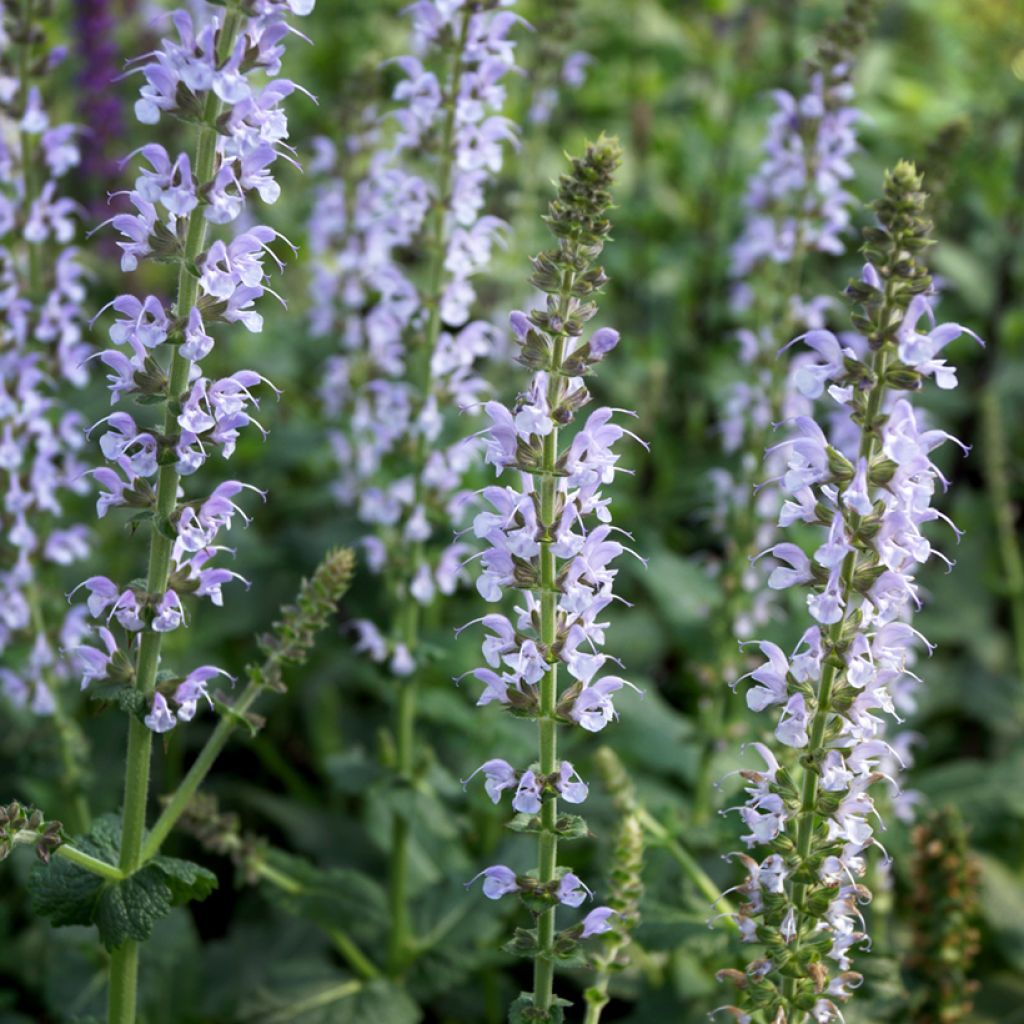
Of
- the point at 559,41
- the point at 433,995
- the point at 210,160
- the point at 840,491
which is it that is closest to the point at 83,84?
the point at 559,41

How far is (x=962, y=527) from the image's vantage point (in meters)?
7.18

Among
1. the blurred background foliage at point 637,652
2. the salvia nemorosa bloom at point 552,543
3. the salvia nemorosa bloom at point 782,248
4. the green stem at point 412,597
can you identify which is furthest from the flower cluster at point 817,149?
the salvia nemorosa bloom at point 552,543

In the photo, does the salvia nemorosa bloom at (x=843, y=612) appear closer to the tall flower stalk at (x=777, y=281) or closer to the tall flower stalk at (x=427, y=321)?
the tall flower stalk at (x=427, y=321)

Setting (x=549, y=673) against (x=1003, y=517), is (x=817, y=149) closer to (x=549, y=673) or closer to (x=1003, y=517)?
(x=1003, y=517)

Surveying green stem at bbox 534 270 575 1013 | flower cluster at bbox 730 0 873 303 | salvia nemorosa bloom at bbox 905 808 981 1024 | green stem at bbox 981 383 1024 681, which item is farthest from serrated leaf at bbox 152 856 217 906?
green stem at bbox 981 383 1024 681

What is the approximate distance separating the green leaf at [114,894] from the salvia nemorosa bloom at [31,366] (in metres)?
1.23

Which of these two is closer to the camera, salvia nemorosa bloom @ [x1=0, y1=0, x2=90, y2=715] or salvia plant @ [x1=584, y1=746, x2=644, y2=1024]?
salvia plant @ [x1=584, y1=746, x2=644, y2=1024]

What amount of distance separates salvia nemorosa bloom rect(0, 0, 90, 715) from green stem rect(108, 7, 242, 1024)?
48.1 inches

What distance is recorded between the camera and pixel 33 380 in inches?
178

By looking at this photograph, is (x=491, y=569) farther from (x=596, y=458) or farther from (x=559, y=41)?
(x=559, y=41)

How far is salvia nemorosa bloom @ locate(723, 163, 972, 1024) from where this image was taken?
2771 mm

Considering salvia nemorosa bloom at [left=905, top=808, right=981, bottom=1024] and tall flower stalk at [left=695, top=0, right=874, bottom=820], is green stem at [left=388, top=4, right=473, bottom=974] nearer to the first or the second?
tall flower stalk at [left=695, top=0, right=874, bottom=820]

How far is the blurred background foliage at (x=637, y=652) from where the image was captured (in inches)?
187

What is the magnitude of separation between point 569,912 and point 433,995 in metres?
0.82
